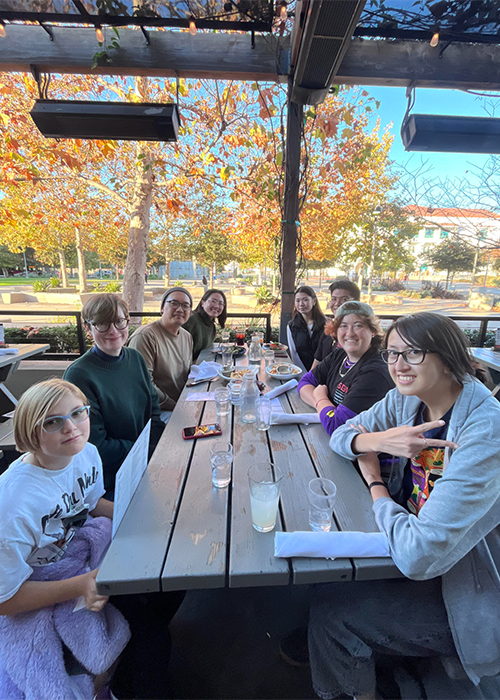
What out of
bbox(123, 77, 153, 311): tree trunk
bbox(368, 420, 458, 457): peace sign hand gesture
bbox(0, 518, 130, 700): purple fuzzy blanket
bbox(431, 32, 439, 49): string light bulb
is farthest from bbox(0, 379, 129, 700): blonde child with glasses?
bbox(123, 77, 153, 311): tree trunk

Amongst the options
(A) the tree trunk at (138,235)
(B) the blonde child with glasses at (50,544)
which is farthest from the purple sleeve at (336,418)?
(A) the tree trunk at (138,235)

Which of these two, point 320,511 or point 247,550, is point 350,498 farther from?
point 247,550

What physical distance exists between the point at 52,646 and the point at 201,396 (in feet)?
4.27

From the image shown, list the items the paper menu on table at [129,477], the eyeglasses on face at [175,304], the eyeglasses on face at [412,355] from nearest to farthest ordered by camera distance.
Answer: the paper menu on table at [129,477]
the eyeglasses on face at [412,355]
the eyeglasses on face at [175,304]

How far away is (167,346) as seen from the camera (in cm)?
263

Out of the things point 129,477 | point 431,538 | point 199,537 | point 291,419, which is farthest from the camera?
point 291,419

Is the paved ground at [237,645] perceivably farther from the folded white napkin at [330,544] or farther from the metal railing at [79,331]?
the metal railing at [79,331]

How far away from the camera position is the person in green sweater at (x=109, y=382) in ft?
5.26

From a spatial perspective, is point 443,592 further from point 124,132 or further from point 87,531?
point 124,132

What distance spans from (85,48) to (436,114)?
296 centimetres

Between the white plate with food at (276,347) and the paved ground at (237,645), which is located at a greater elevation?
the white plate with food at (276,347)

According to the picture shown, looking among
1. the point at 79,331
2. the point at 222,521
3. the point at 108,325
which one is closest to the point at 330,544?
the point at 222,521

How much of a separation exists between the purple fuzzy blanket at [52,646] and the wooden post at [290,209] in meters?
3.01

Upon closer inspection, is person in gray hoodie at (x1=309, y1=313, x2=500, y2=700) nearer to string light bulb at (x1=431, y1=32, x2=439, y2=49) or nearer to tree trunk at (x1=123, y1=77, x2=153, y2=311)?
string light bulb at (x1=431, y1=32, x2=439, y2=49)
